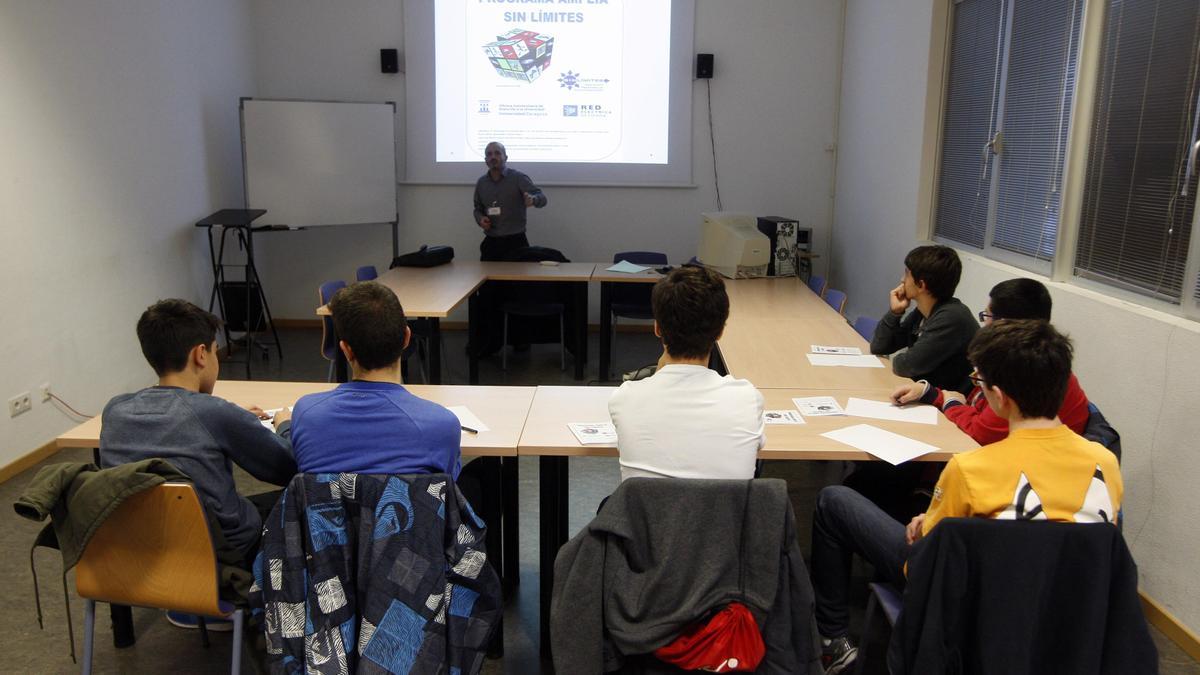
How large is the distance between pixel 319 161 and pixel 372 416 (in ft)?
17.3

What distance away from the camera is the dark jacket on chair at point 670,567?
1865 millimetres

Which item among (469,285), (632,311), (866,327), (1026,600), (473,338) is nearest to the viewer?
(1026,600)

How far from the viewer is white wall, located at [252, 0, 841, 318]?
7.04 meters

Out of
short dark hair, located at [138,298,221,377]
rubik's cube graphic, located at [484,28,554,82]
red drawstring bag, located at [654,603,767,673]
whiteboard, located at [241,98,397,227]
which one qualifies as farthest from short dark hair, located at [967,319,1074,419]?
whiteboard, located at [241,98,397,227]

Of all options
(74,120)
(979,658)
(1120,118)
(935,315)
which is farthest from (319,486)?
(74,120)

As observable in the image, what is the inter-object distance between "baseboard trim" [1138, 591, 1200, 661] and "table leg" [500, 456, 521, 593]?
6.41 ft

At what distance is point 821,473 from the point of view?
13.9 feet

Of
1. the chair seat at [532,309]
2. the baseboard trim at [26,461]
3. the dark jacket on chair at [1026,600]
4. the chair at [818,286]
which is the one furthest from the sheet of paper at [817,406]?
the baseboard trim at [26,461]

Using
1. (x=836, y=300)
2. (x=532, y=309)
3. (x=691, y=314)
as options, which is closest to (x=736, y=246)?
(x=836, y=300)

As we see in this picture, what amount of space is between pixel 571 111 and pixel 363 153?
1669mm

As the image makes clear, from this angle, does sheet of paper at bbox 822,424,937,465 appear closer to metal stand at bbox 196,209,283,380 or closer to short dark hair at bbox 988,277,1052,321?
short dark hair at bbox 988,277,1052,321

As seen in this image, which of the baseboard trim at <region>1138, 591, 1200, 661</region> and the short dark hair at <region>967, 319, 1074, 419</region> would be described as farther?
the baseboard trim at <region>1138, 591, 1200, 661</region>

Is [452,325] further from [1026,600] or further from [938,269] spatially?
[1026,600]

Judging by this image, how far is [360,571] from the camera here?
196 centimetres
